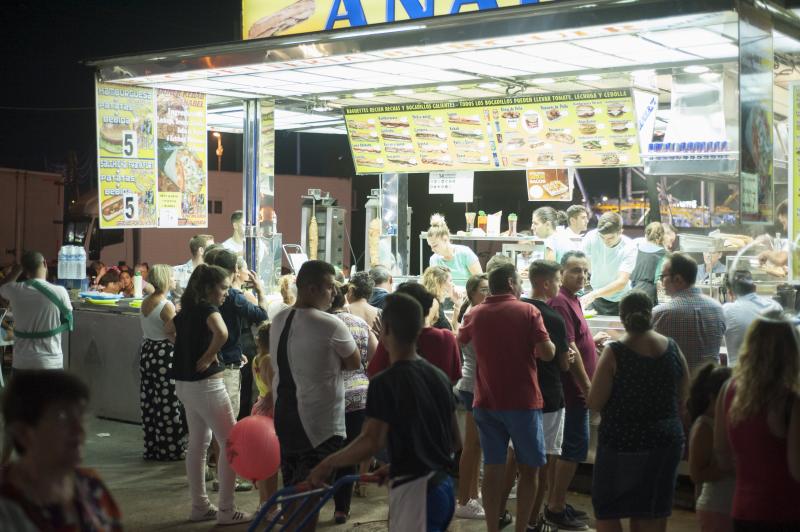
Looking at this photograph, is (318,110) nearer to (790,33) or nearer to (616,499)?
(790,33)

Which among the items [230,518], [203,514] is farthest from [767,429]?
[203,514]

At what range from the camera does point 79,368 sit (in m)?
10.8

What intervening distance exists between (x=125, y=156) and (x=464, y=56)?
3964 millimetres

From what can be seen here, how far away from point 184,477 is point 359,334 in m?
2.64

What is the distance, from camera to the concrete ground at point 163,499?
22.5 feet

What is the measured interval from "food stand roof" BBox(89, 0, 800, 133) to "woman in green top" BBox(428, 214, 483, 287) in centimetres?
145

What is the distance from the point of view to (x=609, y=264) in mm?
9875

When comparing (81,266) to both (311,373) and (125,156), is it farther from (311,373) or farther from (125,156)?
(311,373)

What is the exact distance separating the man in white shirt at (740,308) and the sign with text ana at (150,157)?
5992 millimetres

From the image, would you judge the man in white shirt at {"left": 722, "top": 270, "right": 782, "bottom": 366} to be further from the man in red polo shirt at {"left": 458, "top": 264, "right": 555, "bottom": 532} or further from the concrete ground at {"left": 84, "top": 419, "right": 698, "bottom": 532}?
the man in red polo shirt at {"left": 458, "top": 264, "right": 555, "bottom": 532}

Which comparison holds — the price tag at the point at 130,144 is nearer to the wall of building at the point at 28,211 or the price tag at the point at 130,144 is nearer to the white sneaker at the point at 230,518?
the white sneaker at the point at 230,518

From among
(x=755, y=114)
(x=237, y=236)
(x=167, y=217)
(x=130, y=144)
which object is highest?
(x=130, y=144)

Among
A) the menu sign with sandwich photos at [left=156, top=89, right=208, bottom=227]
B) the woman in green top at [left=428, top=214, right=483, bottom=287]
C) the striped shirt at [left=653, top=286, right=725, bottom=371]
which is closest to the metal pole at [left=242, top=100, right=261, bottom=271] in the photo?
the menu sign with sandwich photos at [left=156, top=89, right=208, bottom=227]

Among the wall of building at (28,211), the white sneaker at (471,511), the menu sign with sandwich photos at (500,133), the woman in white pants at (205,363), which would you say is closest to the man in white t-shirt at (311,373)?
the woman in white pants at (205,363)
